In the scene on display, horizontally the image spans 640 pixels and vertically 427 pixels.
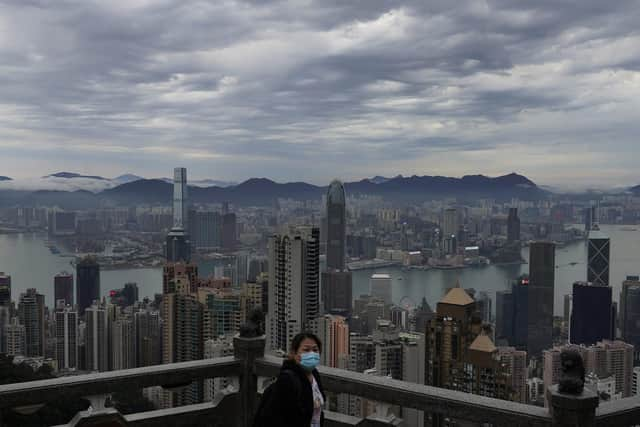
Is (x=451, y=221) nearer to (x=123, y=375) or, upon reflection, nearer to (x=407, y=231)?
(x=407, y=231)

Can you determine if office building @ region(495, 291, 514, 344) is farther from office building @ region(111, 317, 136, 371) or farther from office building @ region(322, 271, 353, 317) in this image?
office building @ region(111, 317, 136, 371)

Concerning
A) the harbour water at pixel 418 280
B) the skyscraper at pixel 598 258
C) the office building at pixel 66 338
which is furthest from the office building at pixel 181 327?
the skyscraper at pixel 598 258

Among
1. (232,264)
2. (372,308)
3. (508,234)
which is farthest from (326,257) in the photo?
(508,234)

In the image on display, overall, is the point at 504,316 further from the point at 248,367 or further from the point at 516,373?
the point at 248,367

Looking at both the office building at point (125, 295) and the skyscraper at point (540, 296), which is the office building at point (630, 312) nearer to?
the skyscraper at point (540, 296)

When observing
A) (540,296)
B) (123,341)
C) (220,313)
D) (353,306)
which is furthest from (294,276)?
(540,296)

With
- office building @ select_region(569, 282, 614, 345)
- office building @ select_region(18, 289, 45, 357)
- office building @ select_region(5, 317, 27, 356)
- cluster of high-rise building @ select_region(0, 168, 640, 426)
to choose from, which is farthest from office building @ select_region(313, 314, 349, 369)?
office building @ select_region(569, 282, 614, 345)
